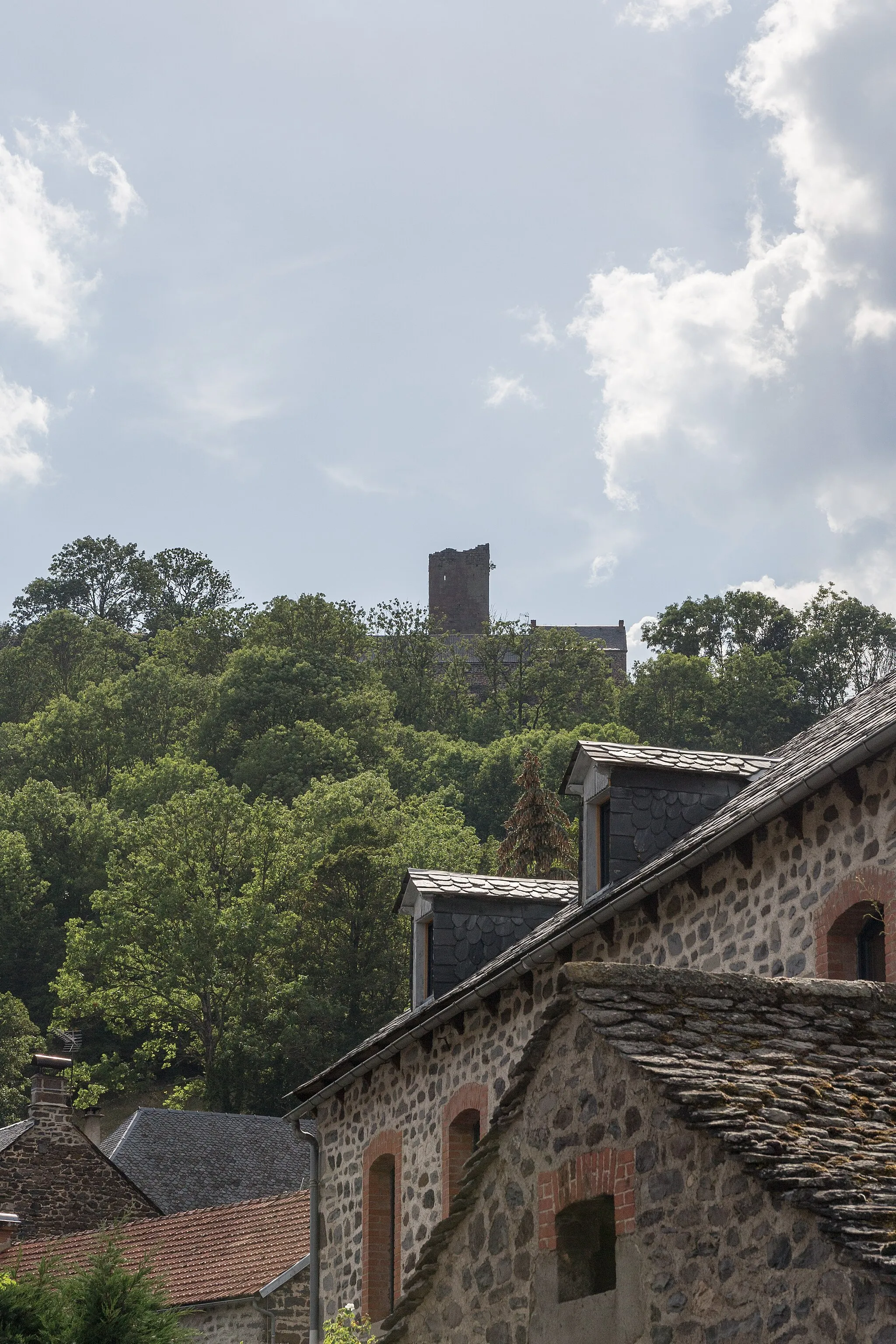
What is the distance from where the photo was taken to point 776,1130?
597 cm

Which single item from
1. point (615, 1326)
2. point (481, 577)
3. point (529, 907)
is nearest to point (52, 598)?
point (481, 577)

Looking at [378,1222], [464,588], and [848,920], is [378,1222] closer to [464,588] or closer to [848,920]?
[848,920]

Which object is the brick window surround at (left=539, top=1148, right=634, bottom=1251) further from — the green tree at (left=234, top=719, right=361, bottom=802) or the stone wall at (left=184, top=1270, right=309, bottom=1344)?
the green tree at (left=234, top=719, right=361, bottom=802)

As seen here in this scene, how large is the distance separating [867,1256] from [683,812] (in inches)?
394

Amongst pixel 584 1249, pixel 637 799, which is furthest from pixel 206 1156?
pixel 584 1249

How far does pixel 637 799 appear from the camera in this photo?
15117 millimetres

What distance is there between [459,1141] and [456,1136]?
0.06 meters

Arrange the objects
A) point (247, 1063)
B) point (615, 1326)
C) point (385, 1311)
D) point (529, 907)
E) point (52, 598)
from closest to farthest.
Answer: point (615, 1326) → point (385, 1311) → point (529, 907) → point (247, 1063) → point (52, 598)

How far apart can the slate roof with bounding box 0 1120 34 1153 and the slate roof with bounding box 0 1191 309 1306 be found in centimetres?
387

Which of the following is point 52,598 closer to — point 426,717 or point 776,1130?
point 426,717

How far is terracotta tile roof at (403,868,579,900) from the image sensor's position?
739 inches

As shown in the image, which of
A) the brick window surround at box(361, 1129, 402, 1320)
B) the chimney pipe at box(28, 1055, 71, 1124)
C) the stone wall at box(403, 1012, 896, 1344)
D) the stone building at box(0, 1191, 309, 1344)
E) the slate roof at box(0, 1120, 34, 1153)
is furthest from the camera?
the chimney pipe at box(28, 1055, 71, 1124)

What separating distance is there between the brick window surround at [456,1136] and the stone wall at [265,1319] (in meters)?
5.14

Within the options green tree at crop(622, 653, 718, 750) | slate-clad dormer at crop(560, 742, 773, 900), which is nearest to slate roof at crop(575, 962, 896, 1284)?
slate-clad dormer at crop(560, 742, 773, 900)
